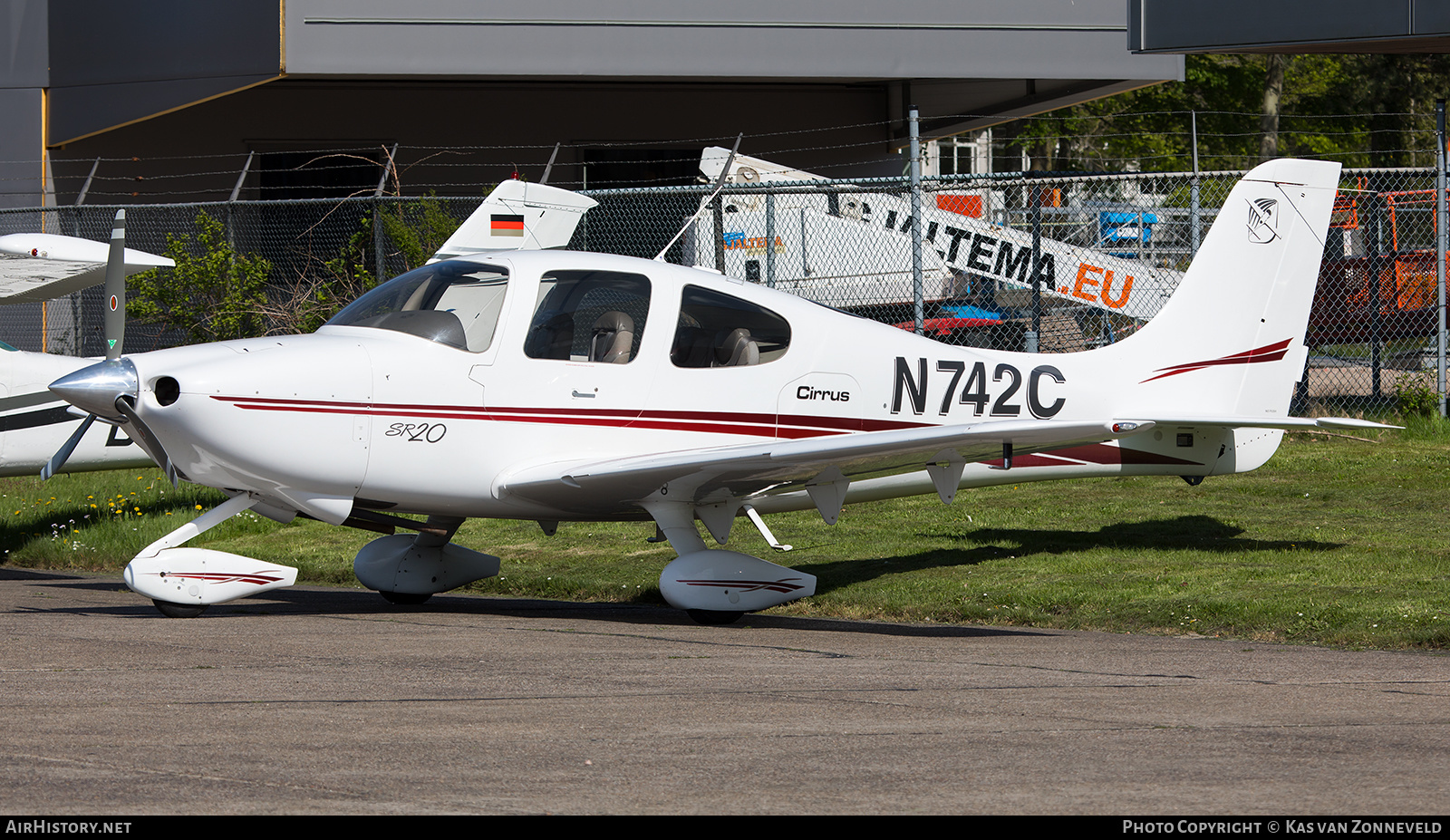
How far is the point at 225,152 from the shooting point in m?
21.1

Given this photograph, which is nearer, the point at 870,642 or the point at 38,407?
the point at 870,642

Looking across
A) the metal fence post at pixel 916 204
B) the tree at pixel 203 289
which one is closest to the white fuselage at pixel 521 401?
the metal fence post at pixel 916 204

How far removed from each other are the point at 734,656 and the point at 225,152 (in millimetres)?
16240

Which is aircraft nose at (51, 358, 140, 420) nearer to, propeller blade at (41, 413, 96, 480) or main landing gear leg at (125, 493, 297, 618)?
main landing gear leg at (125, 493, 297, 618)

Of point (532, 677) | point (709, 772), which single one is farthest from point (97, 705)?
point (709, 772)

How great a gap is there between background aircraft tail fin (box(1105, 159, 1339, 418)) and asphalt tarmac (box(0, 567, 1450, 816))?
2.33 m

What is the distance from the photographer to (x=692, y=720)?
17.5 feet

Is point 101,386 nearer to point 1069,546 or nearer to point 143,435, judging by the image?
point 143,435

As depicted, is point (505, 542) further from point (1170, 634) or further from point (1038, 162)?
point (1038, 162)

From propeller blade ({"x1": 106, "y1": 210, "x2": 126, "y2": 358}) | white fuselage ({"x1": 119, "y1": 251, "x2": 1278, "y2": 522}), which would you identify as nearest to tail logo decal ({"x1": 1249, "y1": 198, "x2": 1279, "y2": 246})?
white fuselage ({"x1": 119, "y1": 251, "x2": 1278, "y2": 522})

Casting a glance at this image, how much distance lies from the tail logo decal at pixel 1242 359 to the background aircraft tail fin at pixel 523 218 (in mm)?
3851

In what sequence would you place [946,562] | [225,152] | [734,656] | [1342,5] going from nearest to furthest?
[734,656]
[946,562]
[1342,5]
[225,152]

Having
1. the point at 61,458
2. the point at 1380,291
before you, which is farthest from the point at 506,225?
the point at 1380,291

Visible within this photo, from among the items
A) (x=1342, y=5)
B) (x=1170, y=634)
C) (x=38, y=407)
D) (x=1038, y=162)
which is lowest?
(x=1170, y=634)
